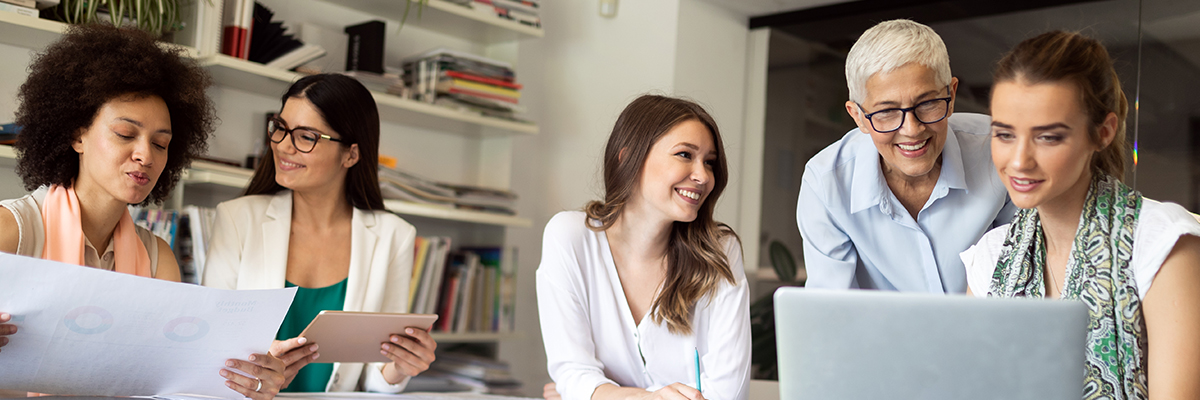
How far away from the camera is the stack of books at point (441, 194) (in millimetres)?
2650

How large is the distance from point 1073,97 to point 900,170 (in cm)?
50

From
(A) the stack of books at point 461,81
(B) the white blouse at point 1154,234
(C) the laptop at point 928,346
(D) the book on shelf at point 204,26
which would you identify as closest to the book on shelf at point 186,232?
(D) the book on shelf at point 204,26

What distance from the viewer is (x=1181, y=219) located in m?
1.03

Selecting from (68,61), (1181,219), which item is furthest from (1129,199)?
(68,61)

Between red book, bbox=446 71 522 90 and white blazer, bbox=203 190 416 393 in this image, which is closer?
white blazer, bbox=203 190 416 393

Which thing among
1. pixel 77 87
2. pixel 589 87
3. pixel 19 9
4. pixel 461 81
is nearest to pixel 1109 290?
pixel 77 87

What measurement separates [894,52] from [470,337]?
6.25 ft

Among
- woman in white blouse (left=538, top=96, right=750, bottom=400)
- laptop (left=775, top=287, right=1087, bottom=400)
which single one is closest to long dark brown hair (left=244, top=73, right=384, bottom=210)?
woman in white blouse (left=538, top=96, right=750, bottom=400)

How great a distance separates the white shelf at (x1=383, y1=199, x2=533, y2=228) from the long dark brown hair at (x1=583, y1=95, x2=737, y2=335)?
998 mm

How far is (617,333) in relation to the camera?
1.68 m

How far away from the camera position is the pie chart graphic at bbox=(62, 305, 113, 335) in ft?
3.81

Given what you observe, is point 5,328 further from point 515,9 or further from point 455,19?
point 515,9

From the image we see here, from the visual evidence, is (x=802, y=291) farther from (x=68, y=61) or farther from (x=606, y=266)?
(x=68, y=61)

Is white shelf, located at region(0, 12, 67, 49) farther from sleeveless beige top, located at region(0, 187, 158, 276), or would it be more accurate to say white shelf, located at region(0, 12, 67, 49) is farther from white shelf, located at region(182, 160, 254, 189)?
sleeveless beige top, located at region(0, 187, 158, 276)
